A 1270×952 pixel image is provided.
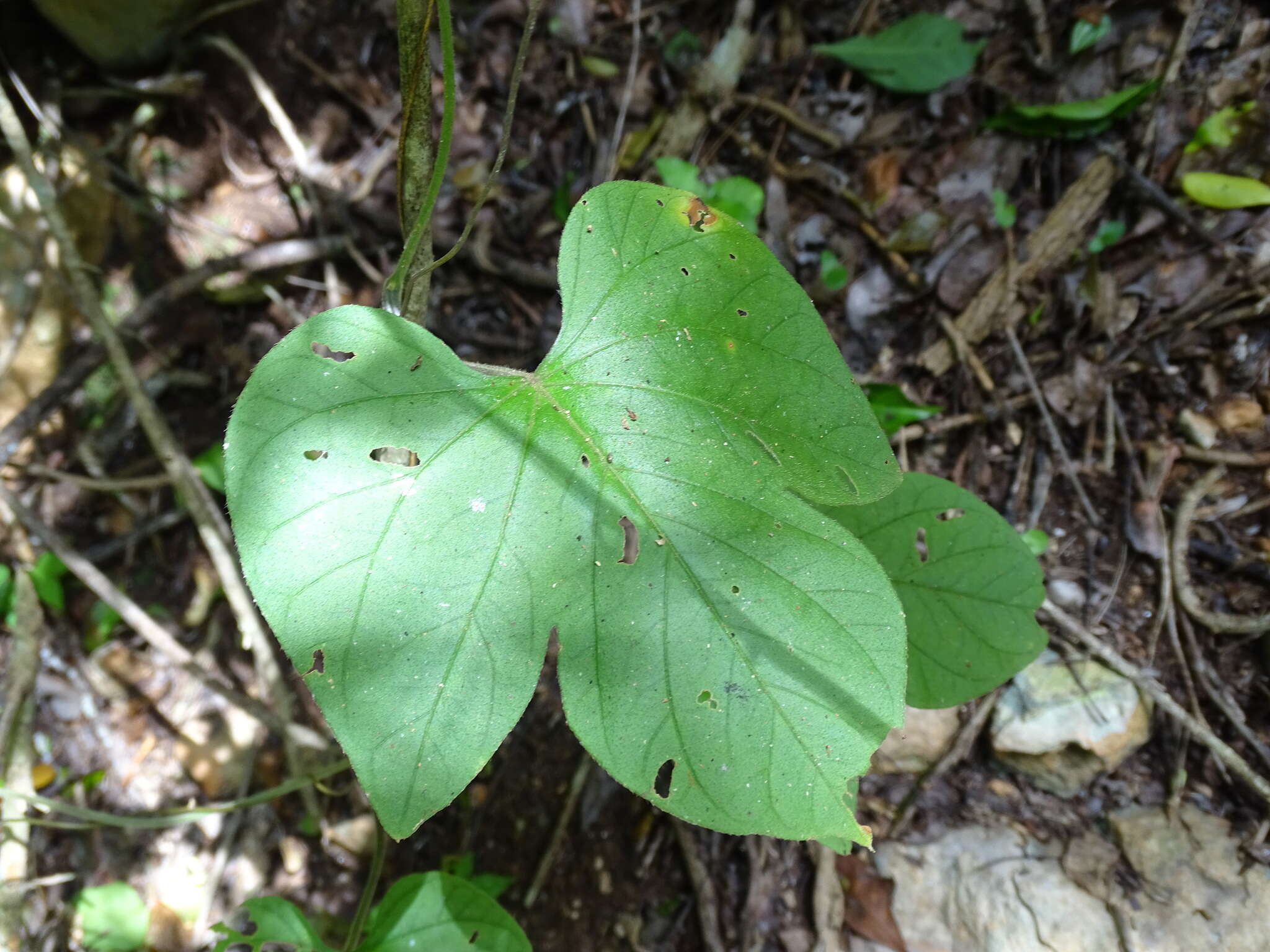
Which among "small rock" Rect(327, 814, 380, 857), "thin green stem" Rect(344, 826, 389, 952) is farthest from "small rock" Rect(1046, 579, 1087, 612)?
"small rock" Rect(327, 814, 380, 857)

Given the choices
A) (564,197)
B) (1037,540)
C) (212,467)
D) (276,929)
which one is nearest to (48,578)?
(212,467)

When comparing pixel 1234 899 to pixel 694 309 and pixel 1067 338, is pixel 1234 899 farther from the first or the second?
pixel 694 309

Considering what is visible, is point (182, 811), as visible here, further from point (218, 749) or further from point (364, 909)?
point (218, 749)

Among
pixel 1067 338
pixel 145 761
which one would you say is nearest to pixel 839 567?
pixel 1067 338

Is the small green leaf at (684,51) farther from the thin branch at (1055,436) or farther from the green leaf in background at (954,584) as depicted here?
the green leaf in background at (954,584)

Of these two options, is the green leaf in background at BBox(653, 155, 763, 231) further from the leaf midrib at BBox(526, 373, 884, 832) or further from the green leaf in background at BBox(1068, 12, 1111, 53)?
the leaf midrib at BBox(526, 373, 884, 832)
